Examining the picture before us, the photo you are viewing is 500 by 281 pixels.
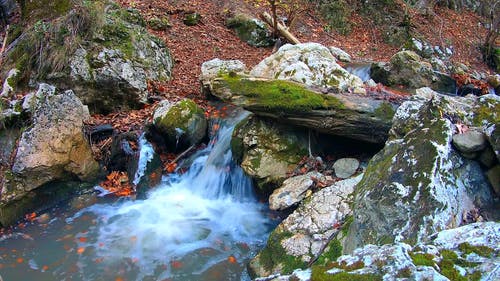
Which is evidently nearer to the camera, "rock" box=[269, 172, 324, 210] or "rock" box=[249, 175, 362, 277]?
"rock" box=[249, 175, 362, 277]

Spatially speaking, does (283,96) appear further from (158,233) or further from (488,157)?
(488,157)

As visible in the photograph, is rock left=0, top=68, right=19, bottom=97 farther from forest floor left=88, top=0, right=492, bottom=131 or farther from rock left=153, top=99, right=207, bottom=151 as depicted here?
rock left=153, top=99, right=207, bottom=151

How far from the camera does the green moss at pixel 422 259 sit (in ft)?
6.74

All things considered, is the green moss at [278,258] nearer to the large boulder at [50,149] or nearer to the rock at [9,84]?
the large boulder at [50,149]

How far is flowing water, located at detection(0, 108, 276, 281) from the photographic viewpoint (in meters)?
5.41

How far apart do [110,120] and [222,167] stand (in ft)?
9.12

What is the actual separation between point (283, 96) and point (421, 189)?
10.5ft

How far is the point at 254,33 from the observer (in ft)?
42.2

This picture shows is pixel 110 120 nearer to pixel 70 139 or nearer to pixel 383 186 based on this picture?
pixel 70 139

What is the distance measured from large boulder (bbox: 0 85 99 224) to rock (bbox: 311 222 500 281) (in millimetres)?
5958

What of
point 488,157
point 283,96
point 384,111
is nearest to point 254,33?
point 283,96

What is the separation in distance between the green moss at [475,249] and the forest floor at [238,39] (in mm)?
7278

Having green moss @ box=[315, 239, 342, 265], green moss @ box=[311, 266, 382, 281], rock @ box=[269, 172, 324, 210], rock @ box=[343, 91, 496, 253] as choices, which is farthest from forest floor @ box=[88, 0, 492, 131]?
green moss @ box=[311, 266, 382, 281]

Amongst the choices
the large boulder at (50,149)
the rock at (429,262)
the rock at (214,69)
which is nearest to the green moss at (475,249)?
the rock at (429,262)
